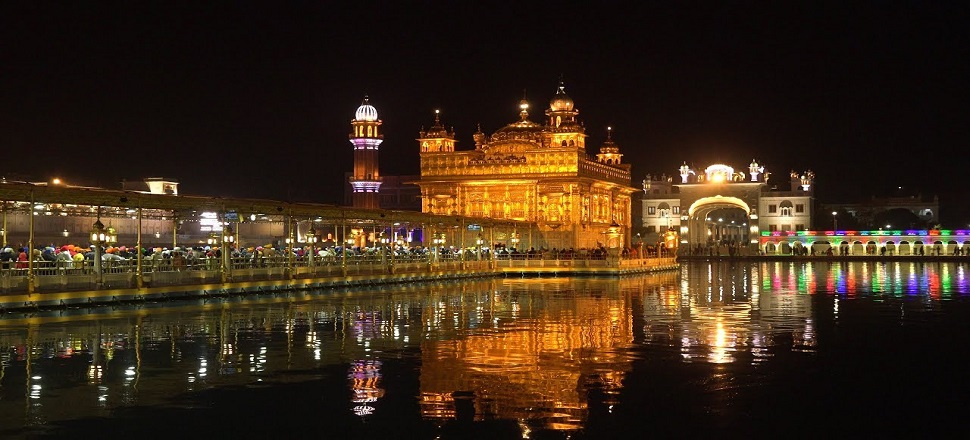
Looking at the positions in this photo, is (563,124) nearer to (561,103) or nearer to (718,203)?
(561,103)

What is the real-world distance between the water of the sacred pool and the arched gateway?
8451 cm

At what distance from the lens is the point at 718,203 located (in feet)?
374

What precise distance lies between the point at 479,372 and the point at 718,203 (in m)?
Answer: 101

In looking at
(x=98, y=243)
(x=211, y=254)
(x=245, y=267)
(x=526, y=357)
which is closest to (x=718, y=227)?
(x=211, y=254)

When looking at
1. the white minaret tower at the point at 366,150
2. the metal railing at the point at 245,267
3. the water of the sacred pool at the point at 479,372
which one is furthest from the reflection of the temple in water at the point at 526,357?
the white minaret tower at the point at 366,150

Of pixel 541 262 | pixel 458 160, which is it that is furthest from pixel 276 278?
pixel 458 160

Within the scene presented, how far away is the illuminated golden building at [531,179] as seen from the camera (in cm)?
6975

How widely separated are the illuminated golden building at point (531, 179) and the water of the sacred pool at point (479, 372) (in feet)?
134

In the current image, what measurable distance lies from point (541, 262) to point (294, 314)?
30889 millimetres

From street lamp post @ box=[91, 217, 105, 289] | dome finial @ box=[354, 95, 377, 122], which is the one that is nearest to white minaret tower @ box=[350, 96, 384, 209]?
dome finial @ box=[354, 95, 377, 122]

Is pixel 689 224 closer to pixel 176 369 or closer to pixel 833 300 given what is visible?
pixel 833 300

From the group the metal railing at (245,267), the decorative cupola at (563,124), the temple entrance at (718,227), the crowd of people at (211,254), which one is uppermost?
the decorative cupola at (563,124)

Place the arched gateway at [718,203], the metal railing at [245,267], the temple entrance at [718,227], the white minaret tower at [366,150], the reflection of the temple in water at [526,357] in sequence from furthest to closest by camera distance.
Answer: the arched gateway at [718,203] < the temple entrance at [718,227] < the white minaret tower at [366,150] < the metal railing at [245,267] < the reflection of the temple in water at [526,357]

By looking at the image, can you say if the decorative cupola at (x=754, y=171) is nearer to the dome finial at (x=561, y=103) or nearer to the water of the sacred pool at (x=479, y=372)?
the dome finial at (x=561, y=103)
